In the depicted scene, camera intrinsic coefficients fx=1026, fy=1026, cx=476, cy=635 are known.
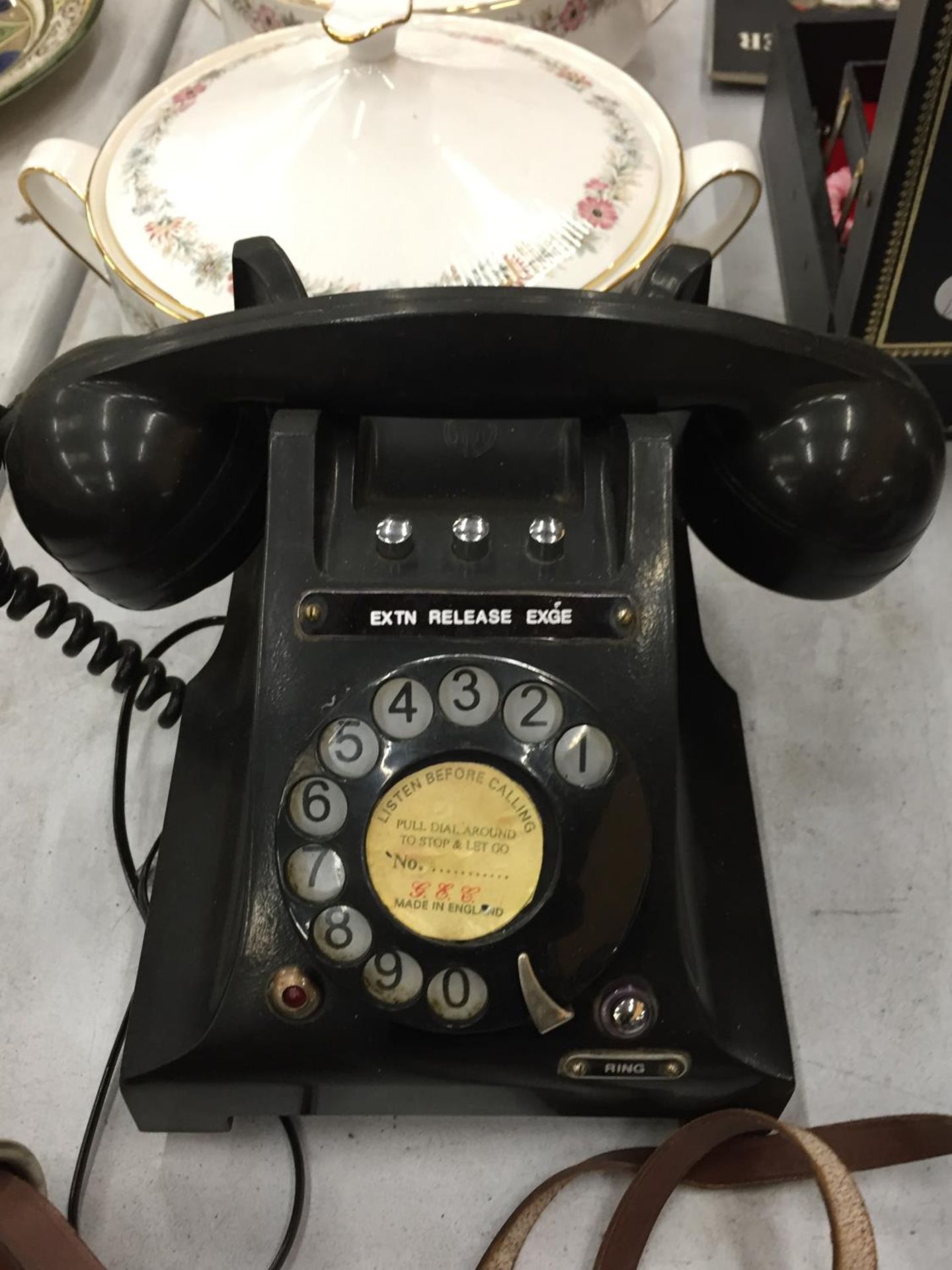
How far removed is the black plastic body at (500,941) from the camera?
16.3 inches

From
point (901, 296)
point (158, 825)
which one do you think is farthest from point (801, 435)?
point (158, 825)

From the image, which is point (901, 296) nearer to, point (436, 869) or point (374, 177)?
point (374, 177)

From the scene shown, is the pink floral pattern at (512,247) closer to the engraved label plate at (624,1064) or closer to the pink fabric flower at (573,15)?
the pink fabric flower at (573,15)

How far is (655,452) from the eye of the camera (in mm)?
426

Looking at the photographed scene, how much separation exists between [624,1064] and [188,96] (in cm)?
62

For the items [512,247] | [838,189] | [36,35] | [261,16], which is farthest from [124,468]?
[36,35]

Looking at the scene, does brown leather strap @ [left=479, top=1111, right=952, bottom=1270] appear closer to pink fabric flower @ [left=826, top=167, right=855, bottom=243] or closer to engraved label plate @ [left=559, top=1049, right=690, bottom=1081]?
engraved label plate @ [left=559, top=1049, right=690, bottom=1081]

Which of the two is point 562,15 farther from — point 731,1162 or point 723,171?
point 731,1162

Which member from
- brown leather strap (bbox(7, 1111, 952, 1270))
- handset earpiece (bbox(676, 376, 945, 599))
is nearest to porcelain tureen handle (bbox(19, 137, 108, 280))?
handset earpiece (bbox(676, 376, 945, 599))

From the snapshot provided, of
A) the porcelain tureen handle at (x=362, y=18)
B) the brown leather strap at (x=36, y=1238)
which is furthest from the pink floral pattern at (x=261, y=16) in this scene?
the brown leather strap at (x=36, y=1238)

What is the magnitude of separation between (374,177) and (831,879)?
462 mm

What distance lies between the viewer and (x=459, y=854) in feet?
1.28

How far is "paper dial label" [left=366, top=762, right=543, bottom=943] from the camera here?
39 centimetres

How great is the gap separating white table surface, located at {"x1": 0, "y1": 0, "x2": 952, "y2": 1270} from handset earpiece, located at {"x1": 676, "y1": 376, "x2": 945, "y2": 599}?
182mm
